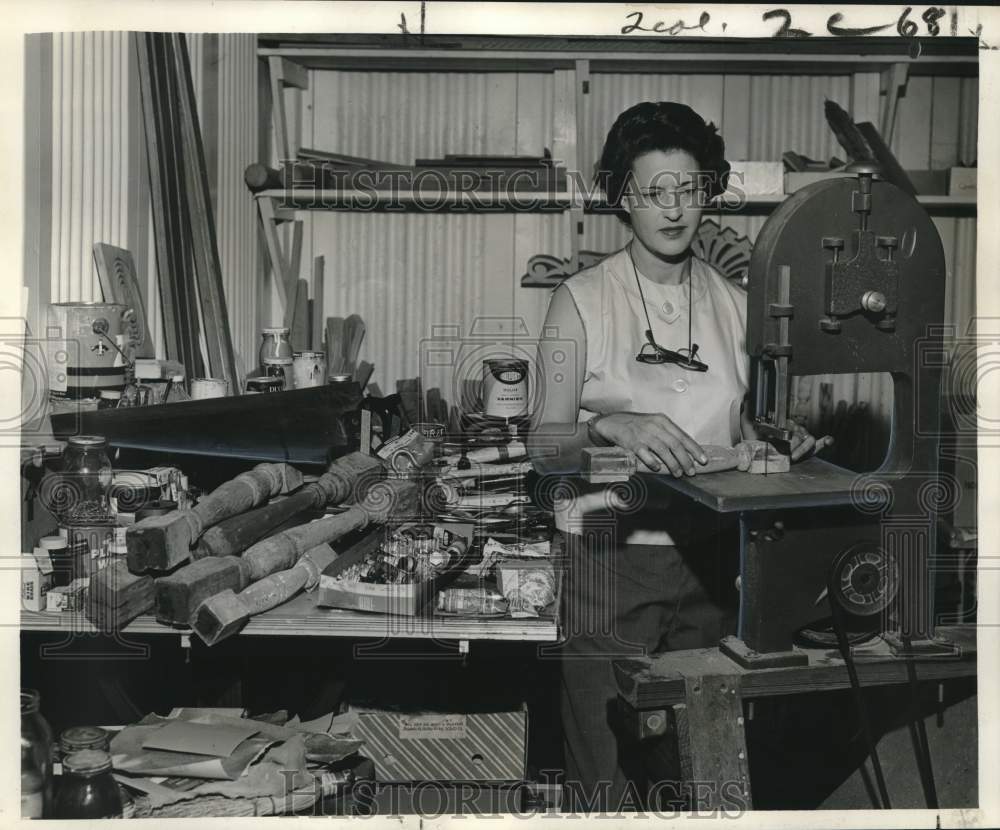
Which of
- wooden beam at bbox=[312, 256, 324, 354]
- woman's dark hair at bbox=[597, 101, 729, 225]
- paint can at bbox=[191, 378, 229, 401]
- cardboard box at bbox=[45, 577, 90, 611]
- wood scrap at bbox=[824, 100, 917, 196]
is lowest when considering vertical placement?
cardboard box at bbox=[45, 577, 90, 611]

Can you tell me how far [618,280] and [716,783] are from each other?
4.29ft

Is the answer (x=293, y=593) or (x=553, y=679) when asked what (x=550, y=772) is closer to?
(x=553, y=679)

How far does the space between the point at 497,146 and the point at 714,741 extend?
299 cm

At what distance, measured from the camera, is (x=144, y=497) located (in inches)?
89.5

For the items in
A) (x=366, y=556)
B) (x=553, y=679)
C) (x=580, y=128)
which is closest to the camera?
(x=366, y=556)

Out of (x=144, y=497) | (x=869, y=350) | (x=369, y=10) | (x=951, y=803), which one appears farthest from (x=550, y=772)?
(x=369, y=10)

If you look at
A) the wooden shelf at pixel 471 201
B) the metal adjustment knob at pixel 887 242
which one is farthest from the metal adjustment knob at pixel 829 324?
the wooden shelf at pixel 471 201

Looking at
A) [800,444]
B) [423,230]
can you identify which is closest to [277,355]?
[423,230]

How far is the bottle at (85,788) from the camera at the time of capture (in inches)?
69.0

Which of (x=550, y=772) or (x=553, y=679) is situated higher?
(x=553, y=679)

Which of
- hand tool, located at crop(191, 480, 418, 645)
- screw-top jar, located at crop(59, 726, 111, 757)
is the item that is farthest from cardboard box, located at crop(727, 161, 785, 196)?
screw-top jar, located at crop(59, 726, 111, 757)

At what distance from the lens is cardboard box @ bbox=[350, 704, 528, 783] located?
2.26 meters

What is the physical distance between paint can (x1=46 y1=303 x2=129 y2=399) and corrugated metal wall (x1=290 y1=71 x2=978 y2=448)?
1.85 m

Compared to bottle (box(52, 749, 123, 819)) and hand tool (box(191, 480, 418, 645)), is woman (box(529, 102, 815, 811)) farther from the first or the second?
bottle (box(52, 749, 123, 819))
